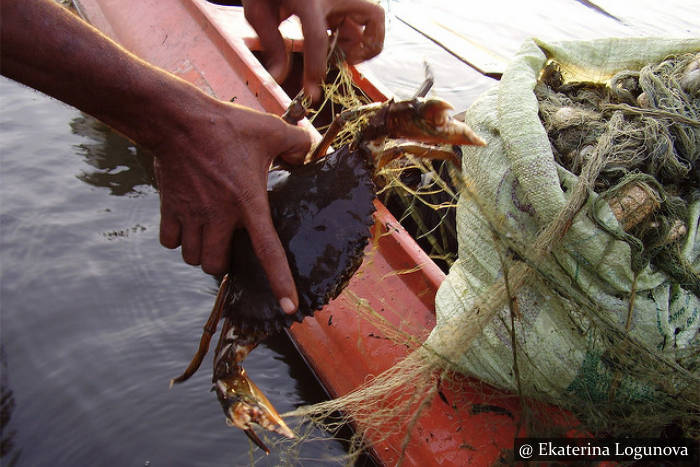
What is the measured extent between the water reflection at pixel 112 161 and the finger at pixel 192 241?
2.78 meters

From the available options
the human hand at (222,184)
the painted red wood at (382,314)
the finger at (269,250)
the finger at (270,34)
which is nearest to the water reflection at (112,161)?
the painted red wood at (382,314)

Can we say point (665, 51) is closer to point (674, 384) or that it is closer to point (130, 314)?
point (674, 384)

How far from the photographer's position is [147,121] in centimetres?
188

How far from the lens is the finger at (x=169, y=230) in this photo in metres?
2.07

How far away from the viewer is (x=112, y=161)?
4.95 m

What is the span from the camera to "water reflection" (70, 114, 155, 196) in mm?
4668

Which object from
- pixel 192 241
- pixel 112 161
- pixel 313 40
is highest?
pixel 313 40

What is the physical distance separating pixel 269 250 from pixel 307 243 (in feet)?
1.13

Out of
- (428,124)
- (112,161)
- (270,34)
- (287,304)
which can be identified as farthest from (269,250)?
(112,161)

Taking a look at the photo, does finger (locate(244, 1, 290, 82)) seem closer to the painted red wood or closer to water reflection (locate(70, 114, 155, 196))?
the painted red wood

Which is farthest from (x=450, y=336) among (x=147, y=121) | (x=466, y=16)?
(x=466, y=16)

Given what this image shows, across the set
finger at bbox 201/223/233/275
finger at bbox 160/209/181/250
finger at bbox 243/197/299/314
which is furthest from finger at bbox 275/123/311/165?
finger at bbox 160/209/181/250

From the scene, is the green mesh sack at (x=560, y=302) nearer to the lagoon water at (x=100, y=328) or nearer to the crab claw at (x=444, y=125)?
the crab claw at (x=444, y=125)

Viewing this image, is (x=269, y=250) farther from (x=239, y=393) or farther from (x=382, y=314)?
(x=382, y=314)
